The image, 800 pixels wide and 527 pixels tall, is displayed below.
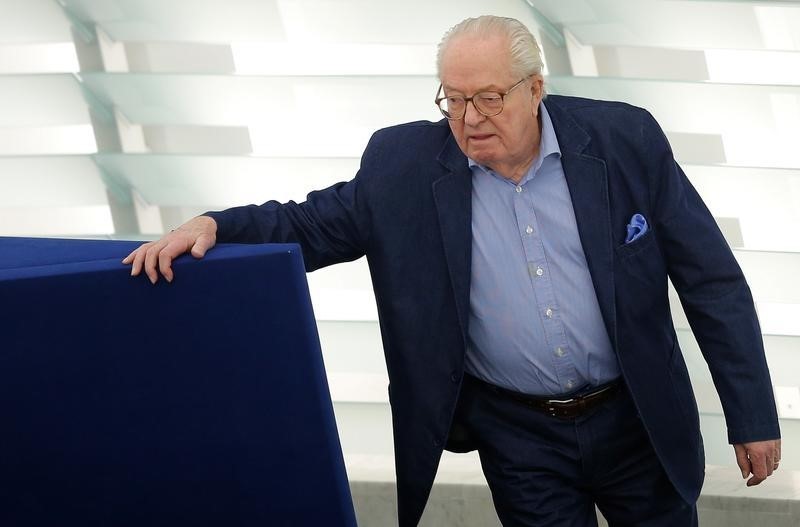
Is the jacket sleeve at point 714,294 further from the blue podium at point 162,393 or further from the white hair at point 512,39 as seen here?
the blue podium at point 162,393

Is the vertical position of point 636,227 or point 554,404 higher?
point 636,227

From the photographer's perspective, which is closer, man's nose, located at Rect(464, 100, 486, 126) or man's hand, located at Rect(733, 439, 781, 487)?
man's nose, located at Rect(464, 100, 486, 126)

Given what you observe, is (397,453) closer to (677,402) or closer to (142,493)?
(677,402)

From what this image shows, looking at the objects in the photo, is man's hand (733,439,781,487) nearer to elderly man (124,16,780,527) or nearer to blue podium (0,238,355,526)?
elderly man (124,16,780,527)

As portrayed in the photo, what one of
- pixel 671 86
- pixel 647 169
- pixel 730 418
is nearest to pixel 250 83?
pixel 671 86

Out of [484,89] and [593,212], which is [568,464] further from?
[484,89]

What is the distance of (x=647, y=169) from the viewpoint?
225 centimetres

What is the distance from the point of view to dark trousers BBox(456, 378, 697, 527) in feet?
7.66

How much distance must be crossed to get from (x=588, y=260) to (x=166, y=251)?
75cm

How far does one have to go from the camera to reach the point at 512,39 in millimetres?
2191

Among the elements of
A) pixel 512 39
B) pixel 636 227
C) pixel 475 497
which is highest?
pixel 512 39

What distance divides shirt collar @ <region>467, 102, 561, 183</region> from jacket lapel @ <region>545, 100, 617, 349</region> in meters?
0.01

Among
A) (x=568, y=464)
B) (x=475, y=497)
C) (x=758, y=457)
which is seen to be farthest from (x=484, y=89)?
(x=475, y=497)

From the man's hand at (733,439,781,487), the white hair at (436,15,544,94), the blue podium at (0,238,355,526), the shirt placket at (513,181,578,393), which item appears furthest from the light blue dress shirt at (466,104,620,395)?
the blue podium at (0,238,355,526)
